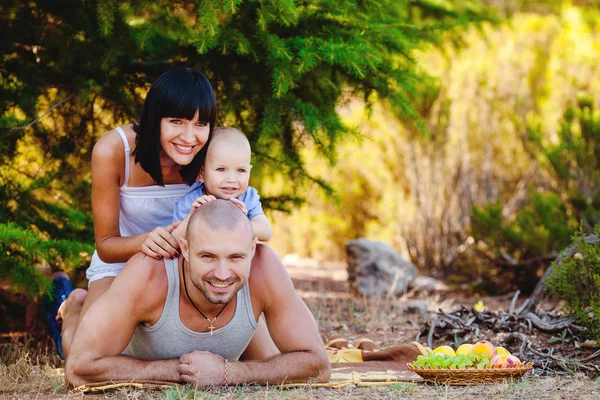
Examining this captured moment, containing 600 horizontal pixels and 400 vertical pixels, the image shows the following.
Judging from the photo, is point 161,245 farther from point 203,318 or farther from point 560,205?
point 560,205

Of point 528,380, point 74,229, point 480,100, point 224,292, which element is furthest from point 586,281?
point 480,100

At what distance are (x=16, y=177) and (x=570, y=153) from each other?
5504 millimetres

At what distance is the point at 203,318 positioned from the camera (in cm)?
382

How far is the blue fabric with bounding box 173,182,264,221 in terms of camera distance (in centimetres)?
407

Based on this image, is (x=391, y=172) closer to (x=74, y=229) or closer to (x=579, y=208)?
(x=579, y=208)

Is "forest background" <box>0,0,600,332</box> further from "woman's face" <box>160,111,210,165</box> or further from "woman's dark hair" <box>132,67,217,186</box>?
"woman's face" <box>160,111,210,165</box>

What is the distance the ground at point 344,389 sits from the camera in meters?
3.62

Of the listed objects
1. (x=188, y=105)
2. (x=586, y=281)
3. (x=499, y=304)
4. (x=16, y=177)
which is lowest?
(x=499, y=304)

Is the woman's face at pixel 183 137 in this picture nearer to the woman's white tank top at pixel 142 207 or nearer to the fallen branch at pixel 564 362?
the woman's white tank top at pixel 142 207

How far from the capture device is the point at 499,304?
7.77 m

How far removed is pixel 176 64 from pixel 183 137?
1815 mm

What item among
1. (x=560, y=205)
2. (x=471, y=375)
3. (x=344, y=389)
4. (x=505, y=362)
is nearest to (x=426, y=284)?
(x=560, y=205)

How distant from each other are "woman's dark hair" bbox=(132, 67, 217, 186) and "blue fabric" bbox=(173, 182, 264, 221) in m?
0.15

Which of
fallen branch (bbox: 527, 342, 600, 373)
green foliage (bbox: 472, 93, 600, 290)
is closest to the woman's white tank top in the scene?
fallen branch (bbox: 527, 342, 600, 373)
